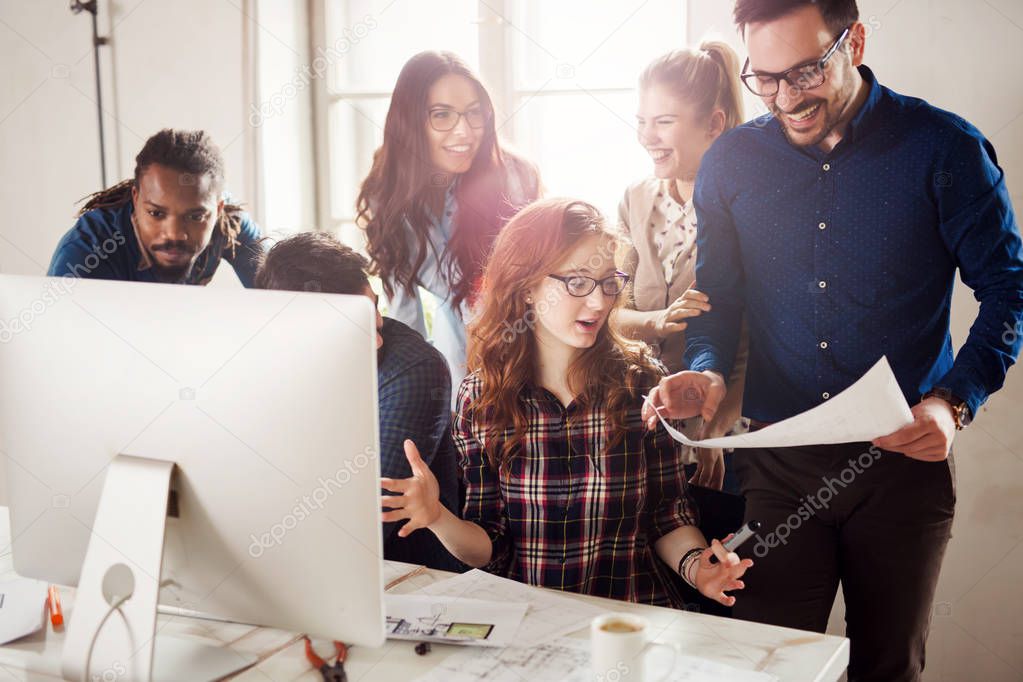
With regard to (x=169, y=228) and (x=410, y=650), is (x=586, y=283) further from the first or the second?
(x=169, y=228)

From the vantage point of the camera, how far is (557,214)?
1837 mm

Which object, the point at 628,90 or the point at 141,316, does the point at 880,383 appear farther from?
the point at 628,90

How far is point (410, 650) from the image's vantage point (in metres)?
1.25

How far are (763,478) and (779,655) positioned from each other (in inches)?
29.1

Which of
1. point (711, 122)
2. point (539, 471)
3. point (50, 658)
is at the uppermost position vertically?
point (711, 122)

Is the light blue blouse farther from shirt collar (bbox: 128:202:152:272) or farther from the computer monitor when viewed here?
the computer monitor

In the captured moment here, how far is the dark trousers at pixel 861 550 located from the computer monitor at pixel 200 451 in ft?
3.42

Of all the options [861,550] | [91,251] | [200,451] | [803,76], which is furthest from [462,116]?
[200,451]

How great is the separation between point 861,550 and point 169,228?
1.94 meters

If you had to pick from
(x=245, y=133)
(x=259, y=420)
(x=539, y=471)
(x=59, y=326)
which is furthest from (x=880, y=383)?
(x=245, y=133)

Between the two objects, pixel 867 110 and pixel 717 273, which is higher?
pixel 867 110

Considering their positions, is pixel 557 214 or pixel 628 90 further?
pixel 628 90

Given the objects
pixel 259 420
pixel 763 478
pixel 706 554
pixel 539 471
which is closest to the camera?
pixel 259 420

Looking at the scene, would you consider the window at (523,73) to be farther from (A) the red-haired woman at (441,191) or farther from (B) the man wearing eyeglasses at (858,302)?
(B) the man wearing eyeglasses at (858,302)
